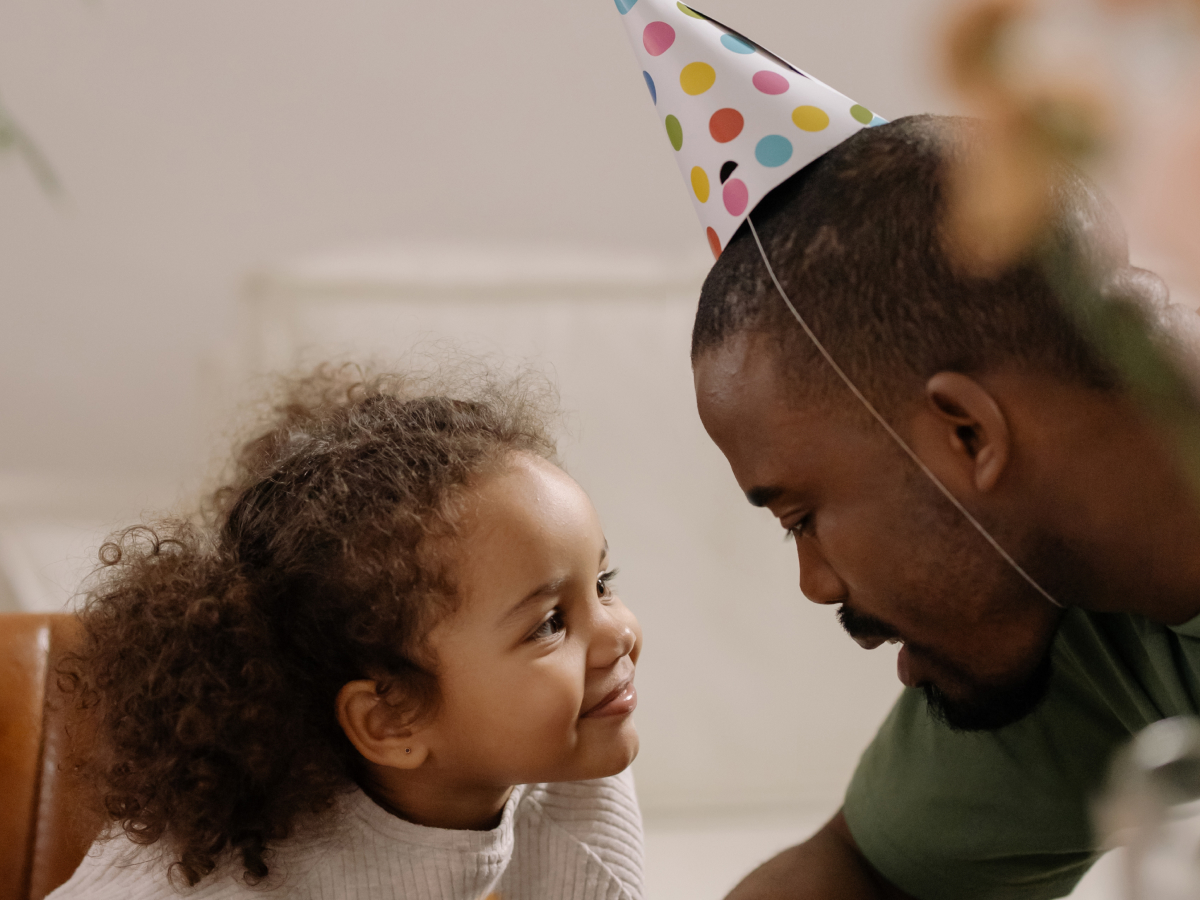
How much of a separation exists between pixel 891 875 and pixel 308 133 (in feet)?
4.19

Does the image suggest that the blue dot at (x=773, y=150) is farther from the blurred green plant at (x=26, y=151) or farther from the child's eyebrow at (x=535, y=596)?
the blurred green plant at (x=26, y=151)

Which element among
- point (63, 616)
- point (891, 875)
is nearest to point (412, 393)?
point (63, 616)

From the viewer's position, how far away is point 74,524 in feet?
5.56

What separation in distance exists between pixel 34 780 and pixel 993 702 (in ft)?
2.60

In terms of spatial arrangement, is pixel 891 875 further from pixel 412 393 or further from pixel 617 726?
pixel 412 393

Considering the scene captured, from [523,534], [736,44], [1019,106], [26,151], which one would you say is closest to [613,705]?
[523,534]

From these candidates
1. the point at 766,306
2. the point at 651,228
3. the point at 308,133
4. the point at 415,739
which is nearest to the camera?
the point at 766,306

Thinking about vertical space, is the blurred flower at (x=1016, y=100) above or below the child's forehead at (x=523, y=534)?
above

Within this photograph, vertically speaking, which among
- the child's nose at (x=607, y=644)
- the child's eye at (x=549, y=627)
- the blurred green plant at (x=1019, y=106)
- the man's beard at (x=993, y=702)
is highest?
the blurred green plant at (x=1019, y=106)

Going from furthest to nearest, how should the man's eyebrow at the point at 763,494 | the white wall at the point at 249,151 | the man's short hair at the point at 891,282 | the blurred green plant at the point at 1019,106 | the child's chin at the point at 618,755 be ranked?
1. the white wall at the point at 249,151
2. the child's chin at the point at 618,755
3. the man's eyebrow at the point at 763,494
4. the man's short hair at the point at 891,282
5. the blurred green plant at the point at 1019,106

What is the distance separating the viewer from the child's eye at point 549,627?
2.82 ft

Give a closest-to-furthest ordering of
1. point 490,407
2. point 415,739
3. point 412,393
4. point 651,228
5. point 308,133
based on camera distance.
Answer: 1. point 415,739
2. point 490,407
3. point 412,393
4. point 308,133
5. point 651,228

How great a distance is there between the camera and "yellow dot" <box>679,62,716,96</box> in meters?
0.83

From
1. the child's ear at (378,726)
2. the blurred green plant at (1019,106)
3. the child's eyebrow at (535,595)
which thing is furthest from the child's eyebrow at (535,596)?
the blurred green plant at (1019,106)
